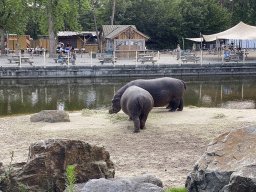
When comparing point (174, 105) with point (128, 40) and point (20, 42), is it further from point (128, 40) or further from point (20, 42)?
point (20, 42)

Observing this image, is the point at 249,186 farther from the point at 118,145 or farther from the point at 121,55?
the point at 121,55

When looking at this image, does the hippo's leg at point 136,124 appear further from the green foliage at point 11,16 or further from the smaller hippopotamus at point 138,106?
the green foliage at point 11,16

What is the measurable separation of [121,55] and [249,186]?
3056 cm

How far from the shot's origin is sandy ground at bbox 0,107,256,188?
7.22 metres

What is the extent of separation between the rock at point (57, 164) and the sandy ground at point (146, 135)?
4.14 ft

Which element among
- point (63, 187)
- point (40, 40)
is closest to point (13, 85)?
point (63, 187)

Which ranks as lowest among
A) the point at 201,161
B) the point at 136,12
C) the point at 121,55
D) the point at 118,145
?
the point at 118,145

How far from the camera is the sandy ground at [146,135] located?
722 cm

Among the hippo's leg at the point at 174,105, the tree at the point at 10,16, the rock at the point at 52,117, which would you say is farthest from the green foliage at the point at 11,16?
the hippo's leg at the point at 174,105

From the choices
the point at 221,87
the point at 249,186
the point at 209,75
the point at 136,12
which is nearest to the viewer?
the point at 249,186

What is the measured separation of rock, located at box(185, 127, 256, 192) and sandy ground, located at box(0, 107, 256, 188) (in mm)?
1171

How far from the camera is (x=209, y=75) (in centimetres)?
2802

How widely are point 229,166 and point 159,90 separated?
302 inches

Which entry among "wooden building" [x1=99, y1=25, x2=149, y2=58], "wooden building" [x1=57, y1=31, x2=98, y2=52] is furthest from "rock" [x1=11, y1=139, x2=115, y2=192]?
"wooden building" [x1=57, y1=31, x2=98, y2=52]
